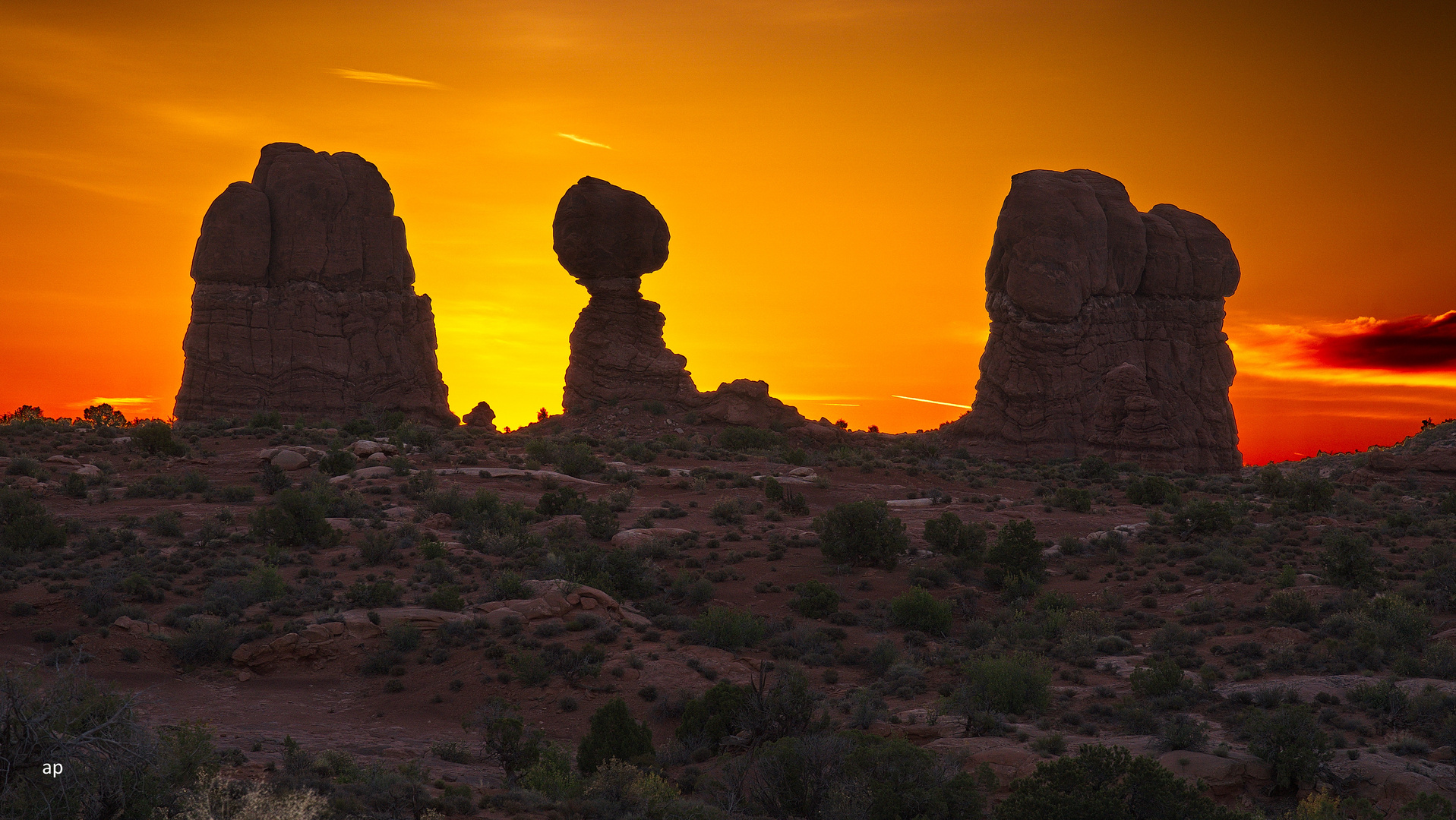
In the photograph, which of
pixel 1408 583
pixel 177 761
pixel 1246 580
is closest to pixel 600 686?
pixel 177 761

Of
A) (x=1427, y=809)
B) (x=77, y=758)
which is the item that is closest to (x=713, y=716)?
(x=77, y=758)

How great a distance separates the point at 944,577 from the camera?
28.6 meters

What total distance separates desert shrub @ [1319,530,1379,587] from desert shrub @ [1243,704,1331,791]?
480 inches

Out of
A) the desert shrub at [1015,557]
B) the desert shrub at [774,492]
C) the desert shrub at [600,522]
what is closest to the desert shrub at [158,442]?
the desert shrub at [600,522]

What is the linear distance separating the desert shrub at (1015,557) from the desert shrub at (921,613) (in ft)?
12.9

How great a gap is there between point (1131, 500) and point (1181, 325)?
23.1m

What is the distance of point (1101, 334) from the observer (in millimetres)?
58406

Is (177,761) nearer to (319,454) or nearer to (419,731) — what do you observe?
(419,731)

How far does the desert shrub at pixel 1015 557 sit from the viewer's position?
94.7 feet

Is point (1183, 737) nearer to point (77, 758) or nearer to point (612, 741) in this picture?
point (612, 741)

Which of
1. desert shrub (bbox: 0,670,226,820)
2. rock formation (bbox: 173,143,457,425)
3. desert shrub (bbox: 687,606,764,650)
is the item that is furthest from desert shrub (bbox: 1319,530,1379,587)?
rock formation (bbox: 173,143,457,425)

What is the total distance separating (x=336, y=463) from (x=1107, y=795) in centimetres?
3071

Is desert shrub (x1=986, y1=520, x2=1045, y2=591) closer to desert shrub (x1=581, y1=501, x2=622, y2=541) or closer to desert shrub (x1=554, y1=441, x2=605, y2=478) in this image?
desert shrub (x1=581, y1=501, x2=622, y2=541)

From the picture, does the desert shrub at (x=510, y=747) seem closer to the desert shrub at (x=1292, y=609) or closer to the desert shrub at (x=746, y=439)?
the desert shrub at (x=1292, y=609)
